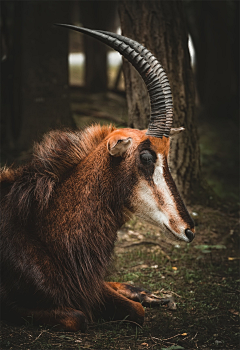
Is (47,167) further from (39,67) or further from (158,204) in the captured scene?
(39,67)

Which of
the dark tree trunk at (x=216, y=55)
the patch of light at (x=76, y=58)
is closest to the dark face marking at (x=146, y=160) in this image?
the dark tree trunk at (x=216, y=55)

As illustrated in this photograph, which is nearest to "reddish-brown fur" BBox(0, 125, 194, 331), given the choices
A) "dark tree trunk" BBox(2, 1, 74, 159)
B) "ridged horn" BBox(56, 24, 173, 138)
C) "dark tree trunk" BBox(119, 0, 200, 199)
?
"ridged horn" BBox(56, 24, 173, 138)

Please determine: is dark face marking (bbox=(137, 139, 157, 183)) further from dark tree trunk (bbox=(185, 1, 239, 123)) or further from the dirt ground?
dark tree trunk (bbox=(185, 1, 239, 123))

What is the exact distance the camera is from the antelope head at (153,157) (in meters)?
3.59

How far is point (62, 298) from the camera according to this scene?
Answer: 3.56 metres

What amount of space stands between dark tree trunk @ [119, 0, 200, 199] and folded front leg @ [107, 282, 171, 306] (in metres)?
2.40

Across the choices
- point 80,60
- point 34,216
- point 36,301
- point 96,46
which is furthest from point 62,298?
point 80,60

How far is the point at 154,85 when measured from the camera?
382 centimetres

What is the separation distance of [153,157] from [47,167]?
106cm

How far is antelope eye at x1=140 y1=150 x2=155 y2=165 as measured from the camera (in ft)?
12.0

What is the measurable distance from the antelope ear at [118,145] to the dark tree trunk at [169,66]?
2.38 meters

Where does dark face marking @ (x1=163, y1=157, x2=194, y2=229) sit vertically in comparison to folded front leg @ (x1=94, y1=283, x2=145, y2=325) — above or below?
above

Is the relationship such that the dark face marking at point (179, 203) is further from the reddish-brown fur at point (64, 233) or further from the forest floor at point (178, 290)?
the forest floor at point (178, 290)

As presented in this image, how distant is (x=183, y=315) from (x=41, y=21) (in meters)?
7.29
